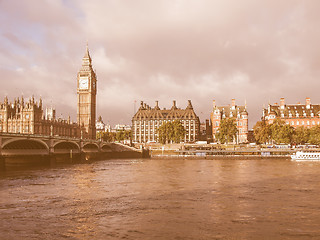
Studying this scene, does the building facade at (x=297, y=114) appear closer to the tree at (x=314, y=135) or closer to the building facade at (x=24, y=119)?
the tree at (x=314, y=135)

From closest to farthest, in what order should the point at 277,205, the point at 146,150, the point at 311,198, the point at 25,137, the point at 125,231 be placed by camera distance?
the point at 125,231 < the point at 277,205 < the point at 311,198 < the point at 25,137 < the point at 146,150

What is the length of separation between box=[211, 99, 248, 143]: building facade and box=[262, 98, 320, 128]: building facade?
10.7 m

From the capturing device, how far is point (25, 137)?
70.9m

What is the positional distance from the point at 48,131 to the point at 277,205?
423 ft

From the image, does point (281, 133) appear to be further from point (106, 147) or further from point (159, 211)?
point (159, 211)

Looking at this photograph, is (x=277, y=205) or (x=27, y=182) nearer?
(x=277, y=205)

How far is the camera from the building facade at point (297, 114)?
496 feet

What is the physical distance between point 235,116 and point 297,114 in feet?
90.3

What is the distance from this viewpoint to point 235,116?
542 ft

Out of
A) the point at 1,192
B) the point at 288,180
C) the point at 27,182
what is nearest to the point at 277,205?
the point at 288,180

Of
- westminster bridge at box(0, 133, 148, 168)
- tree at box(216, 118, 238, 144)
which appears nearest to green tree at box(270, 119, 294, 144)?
tree at box(216, 118, 238, 144)

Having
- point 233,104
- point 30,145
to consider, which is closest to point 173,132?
point 233,104

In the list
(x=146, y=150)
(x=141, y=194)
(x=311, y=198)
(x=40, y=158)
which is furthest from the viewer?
(x=146, y=150)

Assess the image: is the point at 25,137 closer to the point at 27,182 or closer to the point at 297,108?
the point at 27,182
